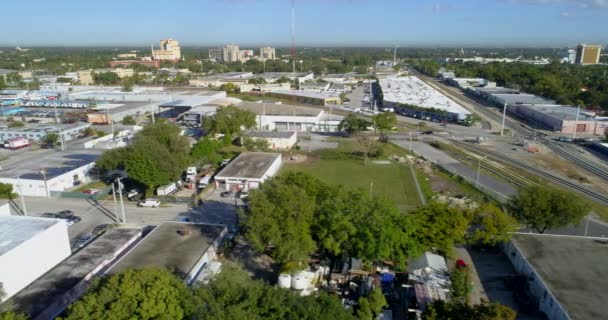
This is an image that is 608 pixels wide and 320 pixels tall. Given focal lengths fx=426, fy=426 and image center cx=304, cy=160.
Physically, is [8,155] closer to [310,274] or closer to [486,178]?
[310,274]

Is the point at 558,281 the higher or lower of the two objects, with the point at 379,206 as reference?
lower

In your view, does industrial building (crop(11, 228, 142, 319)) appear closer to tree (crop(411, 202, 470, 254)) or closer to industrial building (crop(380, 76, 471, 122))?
tree (crop(411, 202, 470, 254))

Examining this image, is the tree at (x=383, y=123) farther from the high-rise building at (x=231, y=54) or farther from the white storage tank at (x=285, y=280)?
the high-rise building at (x=231, y=54)

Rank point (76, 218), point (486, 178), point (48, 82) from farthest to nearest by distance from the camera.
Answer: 1. point (48, 82)
2. point (486, 178)
3. point (76, 218)

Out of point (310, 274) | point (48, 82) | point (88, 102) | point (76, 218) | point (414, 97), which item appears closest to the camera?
point (310, 274)

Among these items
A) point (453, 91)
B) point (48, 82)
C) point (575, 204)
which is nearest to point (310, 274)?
point (575, 204)

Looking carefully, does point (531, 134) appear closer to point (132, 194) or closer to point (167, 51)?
point (132, 194)
